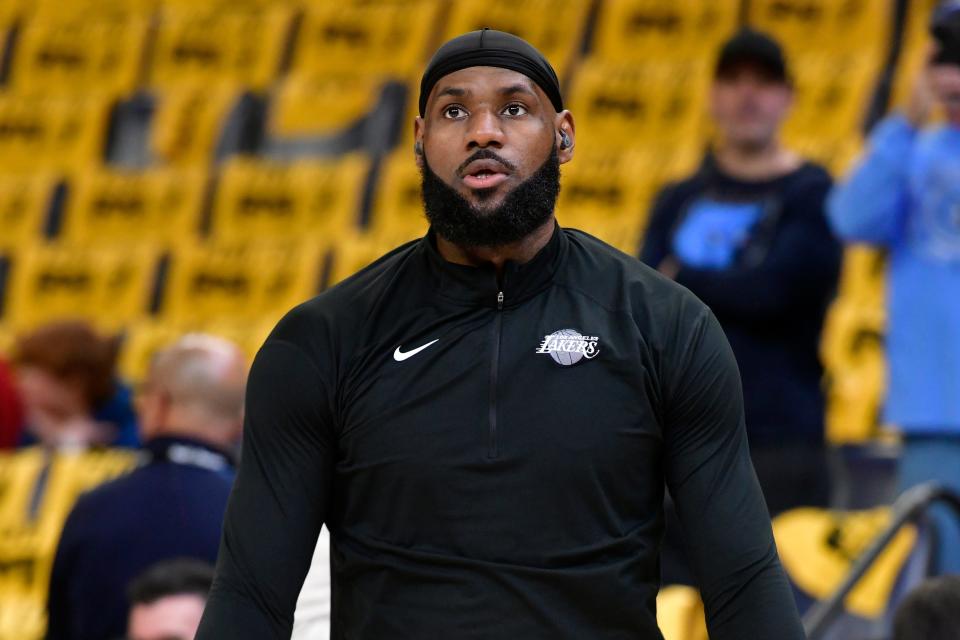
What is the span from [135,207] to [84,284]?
1.84 ft

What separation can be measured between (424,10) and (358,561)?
299 inches

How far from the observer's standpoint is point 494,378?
7.88 ft

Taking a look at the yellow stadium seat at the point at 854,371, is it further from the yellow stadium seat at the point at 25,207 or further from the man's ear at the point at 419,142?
the yellow stadium seat at the point at 25,207

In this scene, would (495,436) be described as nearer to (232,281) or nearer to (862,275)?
(862,275)

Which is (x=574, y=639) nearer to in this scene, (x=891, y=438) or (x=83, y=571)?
(x=83, y=571)

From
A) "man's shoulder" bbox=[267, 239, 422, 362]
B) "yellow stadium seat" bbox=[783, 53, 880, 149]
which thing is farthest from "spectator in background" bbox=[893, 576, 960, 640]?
"yellow stadium seat" bbox=[783, 53, 880, 149]

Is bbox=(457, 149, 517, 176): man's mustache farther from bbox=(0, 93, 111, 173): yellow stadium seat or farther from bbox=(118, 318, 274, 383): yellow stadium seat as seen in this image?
bbox=(0, 93, 111, 173): yellow stadium seat

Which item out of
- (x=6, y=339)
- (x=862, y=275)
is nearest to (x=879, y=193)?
(x=862, y=275)

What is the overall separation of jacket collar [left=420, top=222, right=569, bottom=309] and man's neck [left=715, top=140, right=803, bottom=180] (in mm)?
2775

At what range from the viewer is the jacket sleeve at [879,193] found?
15.8 ft

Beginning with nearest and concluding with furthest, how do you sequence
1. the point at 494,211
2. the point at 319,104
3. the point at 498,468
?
the point at 498,468 → the point at 494,211 → the point at 319,104

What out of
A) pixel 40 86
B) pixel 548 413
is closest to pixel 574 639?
pixel 548 413

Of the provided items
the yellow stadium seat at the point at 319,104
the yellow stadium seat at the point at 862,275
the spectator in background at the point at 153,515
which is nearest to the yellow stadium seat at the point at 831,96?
the yellow stadium seat at the point at 862,275

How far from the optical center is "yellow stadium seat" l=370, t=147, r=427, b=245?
876cm
